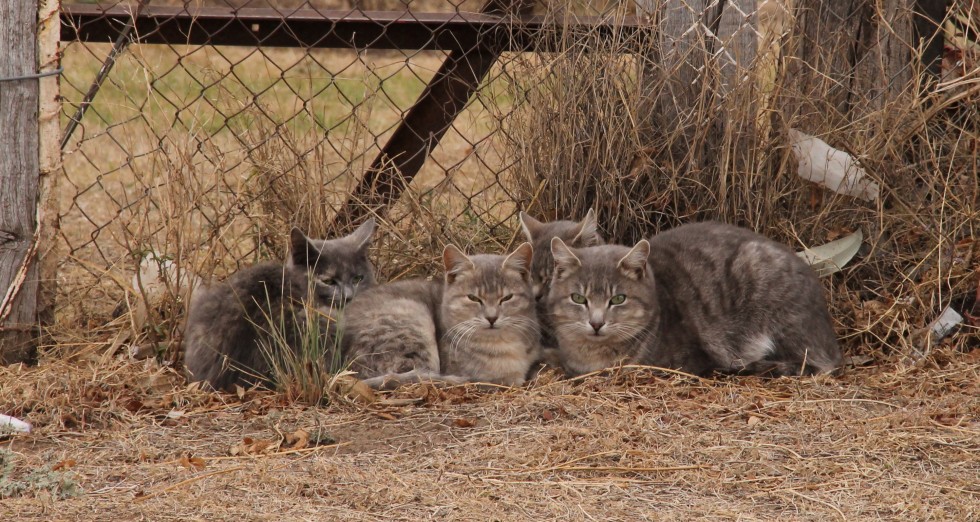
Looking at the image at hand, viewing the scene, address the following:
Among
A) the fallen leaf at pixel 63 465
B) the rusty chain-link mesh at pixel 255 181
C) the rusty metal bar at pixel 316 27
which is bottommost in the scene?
the fallen leaf at pixel 63 465

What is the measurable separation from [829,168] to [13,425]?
12.1 ft

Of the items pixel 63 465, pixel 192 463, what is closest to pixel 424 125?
pixel 192 463

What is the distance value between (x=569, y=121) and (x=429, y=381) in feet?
4.94

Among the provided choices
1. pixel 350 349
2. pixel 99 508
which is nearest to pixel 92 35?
pixel 350 349

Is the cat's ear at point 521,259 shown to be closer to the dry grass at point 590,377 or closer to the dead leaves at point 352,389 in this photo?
the dry grass at point 590,377

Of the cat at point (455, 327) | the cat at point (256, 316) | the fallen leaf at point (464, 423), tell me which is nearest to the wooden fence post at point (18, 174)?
the cat at point (256, 316)

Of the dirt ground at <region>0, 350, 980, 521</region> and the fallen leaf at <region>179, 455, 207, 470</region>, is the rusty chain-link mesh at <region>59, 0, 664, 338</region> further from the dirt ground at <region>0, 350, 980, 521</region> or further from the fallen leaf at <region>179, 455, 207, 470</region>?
the fallen leaf at <region>179, 455, 207, 470</region>

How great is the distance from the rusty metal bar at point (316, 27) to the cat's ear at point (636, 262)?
1.23 metres

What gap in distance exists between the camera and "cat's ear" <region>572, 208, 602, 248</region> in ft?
16.0

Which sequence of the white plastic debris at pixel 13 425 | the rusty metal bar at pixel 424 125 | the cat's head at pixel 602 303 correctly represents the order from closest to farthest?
the white plastic debris at pixel 13 425 → the cat's head at pixel 602 303 → the rusty metal bar at pixel 424 125

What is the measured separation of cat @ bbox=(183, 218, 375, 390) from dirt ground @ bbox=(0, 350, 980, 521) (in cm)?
12

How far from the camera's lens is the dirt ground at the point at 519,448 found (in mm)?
3184

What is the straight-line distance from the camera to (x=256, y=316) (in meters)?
4.42

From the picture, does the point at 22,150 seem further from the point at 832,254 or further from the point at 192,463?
the point at 832,254
